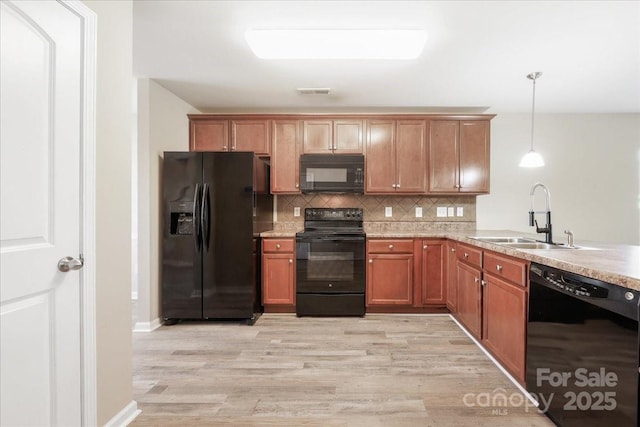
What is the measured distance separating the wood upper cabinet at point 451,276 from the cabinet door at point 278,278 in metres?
1.69

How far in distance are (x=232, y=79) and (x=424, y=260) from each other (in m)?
2.75

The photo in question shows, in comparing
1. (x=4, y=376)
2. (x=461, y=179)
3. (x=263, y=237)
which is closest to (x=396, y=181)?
(x=461, y=179)

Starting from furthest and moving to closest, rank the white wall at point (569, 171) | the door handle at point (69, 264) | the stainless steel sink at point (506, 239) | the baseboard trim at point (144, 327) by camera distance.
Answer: the white wall at point (569, 171) → the baseboard trim at point (144, 327) → the stainless steel sink at point (506, 239) → the door handle at point (69, 264)

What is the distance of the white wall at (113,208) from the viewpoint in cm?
157

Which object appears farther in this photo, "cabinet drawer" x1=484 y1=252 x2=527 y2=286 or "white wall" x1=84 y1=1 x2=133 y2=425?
"cabinet drawer" x1=484 y1=252 x2=527 y2=286

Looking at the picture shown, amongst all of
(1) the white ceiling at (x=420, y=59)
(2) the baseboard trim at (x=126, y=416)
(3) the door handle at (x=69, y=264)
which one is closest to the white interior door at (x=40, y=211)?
(3) the door handle at (x=69, y=264)

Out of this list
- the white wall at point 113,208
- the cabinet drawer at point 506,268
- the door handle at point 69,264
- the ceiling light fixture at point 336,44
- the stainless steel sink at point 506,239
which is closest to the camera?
the door handle at point 69,264

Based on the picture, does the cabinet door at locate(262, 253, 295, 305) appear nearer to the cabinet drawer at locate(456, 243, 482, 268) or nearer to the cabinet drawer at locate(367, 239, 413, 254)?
the cabinet drawer at locate(367, 239, 413, 254)

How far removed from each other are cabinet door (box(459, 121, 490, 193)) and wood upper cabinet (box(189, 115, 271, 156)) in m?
Answer: 2.34

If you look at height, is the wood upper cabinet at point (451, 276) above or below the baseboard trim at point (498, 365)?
above

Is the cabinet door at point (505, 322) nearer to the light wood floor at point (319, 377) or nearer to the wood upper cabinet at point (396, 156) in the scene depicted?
the light wood floor at point (319, 377)

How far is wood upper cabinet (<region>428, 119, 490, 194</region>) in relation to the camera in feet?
12.3

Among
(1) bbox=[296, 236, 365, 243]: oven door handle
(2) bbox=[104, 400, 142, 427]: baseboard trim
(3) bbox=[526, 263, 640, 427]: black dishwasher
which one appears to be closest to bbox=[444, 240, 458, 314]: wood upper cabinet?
(1) bbox=[296, 236, 365, 243]: oven door handle

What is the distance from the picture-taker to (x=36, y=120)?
127 centimetres
